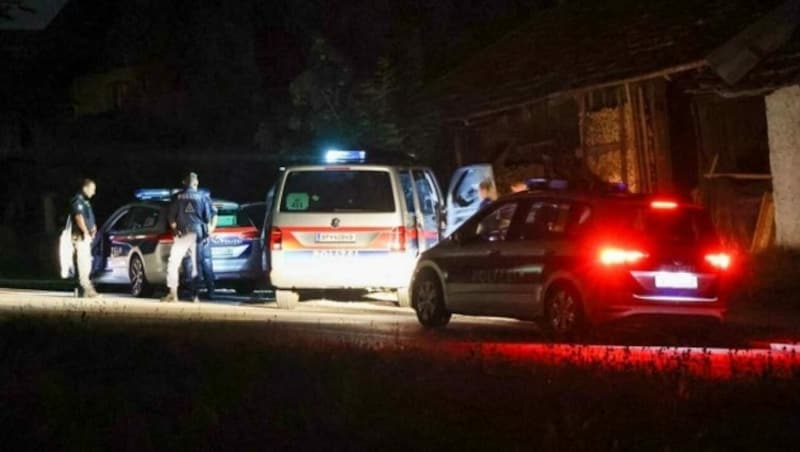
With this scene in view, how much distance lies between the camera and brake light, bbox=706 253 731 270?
47.6ft

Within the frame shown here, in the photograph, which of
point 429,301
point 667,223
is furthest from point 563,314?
point 429,301

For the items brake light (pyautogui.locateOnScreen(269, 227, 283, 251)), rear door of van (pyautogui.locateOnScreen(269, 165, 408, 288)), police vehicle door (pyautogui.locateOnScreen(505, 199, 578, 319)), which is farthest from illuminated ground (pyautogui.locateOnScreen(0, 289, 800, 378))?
brake light (pyautogui.locateOnScreen(269, 227, 283, 251))

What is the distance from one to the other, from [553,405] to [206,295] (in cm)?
1344

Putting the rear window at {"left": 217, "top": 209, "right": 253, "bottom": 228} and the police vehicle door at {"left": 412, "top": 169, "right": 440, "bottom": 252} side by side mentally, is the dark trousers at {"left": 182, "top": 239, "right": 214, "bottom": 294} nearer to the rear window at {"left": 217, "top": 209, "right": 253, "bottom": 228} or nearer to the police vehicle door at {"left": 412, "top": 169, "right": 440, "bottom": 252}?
the rear window at {"left": 217, "top": 209, "right": 253, "bottom": 228}

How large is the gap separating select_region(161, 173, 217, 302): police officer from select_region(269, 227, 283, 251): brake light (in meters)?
2.43

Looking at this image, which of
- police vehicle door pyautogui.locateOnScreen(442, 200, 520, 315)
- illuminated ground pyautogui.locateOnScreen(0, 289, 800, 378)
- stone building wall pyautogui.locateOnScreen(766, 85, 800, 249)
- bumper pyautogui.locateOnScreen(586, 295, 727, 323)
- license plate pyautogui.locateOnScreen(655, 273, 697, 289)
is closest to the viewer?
illuminated ground pyautogui.locateOnScreen(0, 289, 800, 378)

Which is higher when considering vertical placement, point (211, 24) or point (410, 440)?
point (211, 24)

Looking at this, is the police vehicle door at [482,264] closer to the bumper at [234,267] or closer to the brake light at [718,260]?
the brake light at [718,260]

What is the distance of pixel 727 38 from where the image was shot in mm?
21406

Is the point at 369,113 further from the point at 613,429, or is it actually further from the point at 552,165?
the point at 613,429

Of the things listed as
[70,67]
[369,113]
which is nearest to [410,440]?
[369,113]

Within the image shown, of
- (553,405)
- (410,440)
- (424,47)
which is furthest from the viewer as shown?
(424,47)

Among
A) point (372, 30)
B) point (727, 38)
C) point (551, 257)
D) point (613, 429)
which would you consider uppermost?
point (372, 30)

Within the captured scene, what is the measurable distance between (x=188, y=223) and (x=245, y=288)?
11.2ft
